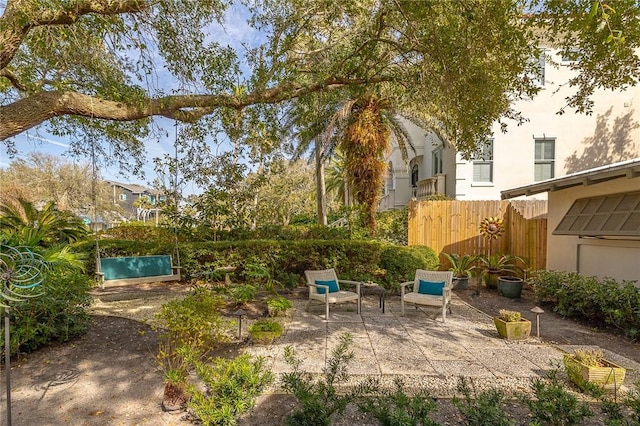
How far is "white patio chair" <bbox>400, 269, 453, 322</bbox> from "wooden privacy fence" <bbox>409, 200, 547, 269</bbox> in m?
4.02

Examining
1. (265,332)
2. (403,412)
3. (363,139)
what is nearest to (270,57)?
(265,332)

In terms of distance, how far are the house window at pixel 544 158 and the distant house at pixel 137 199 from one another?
504 inches

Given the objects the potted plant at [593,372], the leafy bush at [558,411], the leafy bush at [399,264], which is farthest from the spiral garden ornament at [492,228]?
the leafy bush at [558,411]

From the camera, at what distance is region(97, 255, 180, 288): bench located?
6.59m

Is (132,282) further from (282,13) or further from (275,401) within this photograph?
(282,13)

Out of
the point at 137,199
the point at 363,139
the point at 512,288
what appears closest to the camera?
the point at 512,288

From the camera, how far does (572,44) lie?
467cm

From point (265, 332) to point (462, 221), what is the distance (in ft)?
26.4

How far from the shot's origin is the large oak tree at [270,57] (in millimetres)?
4113

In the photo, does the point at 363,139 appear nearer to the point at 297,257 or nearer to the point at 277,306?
the point at 297,257

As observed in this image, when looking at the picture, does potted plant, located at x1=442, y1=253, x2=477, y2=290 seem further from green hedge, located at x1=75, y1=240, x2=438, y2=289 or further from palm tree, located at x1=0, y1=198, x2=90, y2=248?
palm tree, located at x1=0, y1=198, x2=90, y2=248

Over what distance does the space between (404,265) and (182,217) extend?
6.22 meters

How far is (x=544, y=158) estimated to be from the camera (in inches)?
466

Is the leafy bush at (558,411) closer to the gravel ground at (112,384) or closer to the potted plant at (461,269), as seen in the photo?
the gravel ground at (112,384)
